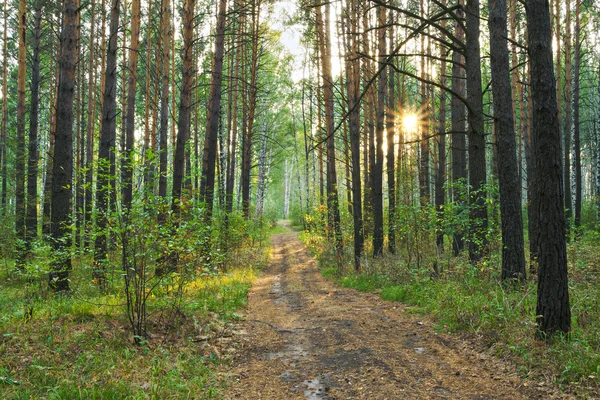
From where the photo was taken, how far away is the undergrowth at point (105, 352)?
3391mm

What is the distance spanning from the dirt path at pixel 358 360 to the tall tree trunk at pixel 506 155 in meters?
2.09

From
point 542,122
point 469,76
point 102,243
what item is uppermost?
point 469,76

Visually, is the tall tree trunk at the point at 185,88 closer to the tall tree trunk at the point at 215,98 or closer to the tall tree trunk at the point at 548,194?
the tall tree trunk at the point at 215,98

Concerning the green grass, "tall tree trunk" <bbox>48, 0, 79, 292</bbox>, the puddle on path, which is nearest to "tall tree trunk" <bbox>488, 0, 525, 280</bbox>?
the green grass

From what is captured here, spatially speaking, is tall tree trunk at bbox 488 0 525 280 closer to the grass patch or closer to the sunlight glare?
the grass patch

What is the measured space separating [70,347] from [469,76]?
8091mm

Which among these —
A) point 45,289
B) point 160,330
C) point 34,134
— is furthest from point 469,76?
point 34,134

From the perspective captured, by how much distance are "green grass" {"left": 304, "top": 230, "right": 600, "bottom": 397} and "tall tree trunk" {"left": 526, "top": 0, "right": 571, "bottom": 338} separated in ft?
0.85

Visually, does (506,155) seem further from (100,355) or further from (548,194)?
(100,355)

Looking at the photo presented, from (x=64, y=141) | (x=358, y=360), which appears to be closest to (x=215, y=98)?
(x=64, y=141)

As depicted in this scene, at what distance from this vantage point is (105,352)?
4125 mm

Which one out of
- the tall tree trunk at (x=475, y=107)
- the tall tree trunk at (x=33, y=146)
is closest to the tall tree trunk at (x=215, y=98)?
the tall tree trunk at (x=475, y=107)

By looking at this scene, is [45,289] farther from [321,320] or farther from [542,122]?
[542,122]

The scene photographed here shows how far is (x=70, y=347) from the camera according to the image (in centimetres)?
412
